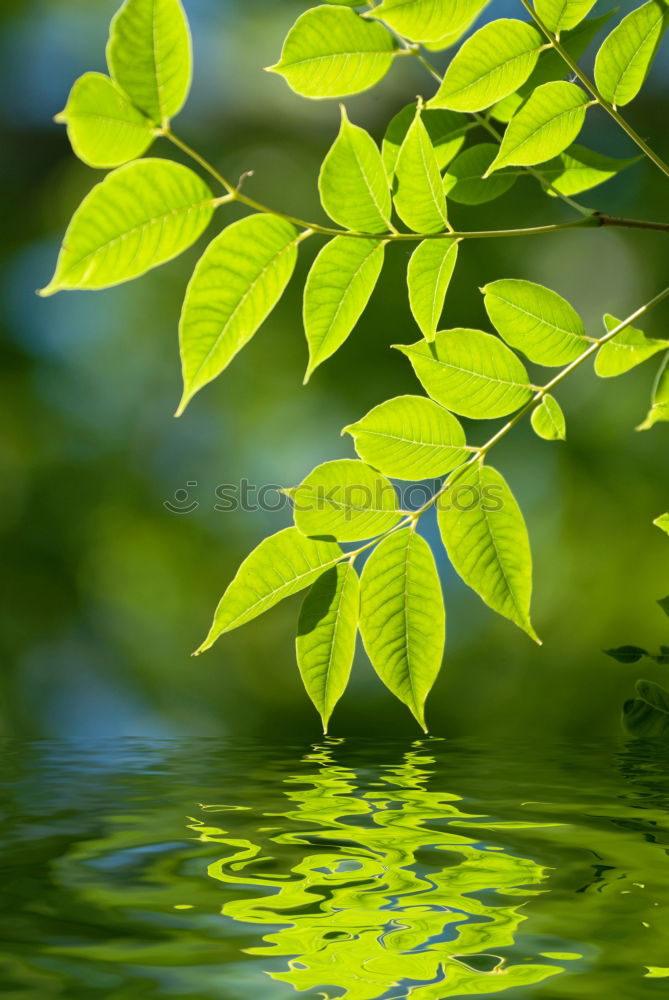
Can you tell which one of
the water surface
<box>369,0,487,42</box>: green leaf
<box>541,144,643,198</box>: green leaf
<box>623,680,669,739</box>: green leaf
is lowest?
the water surface

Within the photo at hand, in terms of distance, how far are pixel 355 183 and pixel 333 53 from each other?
7cm

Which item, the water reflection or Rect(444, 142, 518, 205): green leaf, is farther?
Rect(444, 142, 518, 205): green leaf

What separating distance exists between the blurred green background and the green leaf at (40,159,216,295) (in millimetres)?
1764

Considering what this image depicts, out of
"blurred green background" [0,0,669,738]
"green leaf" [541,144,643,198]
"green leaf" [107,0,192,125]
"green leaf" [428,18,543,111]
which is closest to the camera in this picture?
"green leaf" [107,0,192,125]

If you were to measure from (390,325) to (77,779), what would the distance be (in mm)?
1456

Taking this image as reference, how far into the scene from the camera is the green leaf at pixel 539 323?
493mm

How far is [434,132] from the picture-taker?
55cm

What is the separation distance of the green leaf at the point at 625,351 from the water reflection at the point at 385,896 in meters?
0.28

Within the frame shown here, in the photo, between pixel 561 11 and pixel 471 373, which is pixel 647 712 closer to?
pixel 471 373

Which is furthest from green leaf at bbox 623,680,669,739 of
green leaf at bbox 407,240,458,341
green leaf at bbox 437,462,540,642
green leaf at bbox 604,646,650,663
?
green leaf at bbox 407,240,458,341

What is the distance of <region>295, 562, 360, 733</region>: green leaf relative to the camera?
469mm

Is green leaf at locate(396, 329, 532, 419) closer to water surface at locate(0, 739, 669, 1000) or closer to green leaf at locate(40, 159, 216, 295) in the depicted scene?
green leaf at locate(40, 159, 216, 295)

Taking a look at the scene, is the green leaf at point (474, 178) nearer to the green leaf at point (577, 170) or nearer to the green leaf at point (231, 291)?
the green leaf at point (577, 170)

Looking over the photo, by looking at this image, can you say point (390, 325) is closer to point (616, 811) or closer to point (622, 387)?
point (622, 387)
